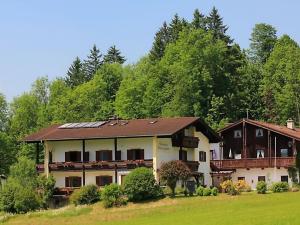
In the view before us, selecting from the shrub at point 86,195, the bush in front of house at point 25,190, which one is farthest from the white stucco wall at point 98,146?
the shrub at point 86,195

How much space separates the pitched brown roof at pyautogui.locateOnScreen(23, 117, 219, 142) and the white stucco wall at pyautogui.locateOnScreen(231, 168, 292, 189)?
5046 mm

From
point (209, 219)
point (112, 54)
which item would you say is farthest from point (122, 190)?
point (112, 54)

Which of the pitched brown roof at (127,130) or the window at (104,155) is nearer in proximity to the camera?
the pitched brown roof at (127,130)

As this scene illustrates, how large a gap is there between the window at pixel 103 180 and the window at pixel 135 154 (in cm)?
245

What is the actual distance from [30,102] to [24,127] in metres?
4.03

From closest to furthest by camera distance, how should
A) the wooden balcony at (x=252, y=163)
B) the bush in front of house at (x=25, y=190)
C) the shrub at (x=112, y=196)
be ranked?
the shrub at (x=112, y=196) → the bush in front of house at (x=25, y=190) → the wooden balcony at (x=252, y=163)

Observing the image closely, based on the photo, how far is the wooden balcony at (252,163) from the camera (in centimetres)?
6450

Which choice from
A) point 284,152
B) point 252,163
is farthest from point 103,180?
point 284,152

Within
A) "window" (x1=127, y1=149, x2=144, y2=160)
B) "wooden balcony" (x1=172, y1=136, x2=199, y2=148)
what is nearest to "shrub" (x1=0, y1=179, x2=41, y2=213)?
"window" (x1=127, y1=149, x2=144, y2=160)

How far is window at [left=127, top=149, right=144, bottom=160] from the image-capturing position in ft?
195

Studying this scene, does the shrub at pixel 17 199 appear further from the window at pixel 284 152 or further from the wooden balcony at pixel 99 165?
the window at pixel 284 152

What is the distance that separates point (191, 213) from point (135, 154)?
17480 millimetres

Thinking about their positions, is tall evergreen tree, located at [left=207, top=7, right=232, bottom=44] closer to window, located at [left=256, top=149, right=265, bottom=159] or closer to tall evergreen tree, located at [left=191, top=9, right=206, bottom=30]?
tall evergreen tree, located at [left=191, top=9, right=206, bottom=30]

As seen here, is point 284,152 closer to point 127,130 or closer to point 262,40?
point 127,130
